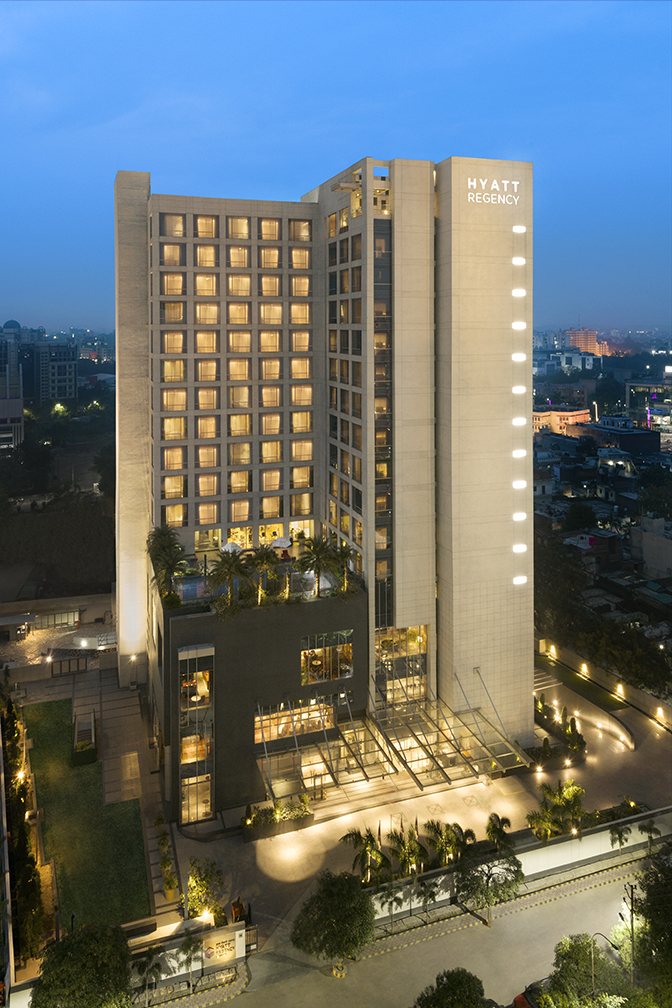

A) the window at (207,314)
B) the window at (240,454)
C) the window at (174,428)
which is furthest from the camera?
the window at (240,454)

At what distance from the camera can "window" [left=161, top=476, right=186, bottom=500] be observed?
47.6 m

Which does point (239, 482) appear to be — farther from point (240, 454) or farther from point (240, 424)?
point (240, 424)

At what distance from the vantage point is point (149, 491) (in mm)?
50062

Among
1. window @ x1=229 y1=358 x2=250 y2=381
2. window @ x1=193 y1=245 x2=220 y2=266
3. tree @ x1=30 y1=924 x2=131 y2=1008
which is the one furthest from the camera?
window @ x1=229 y1=358 x2=250 y2=381

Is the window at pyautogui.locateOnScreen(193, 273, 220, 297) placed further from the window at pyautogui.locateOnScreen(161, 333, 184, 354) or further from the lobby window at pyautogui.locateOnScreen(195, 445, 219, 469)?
the lobby window at pyautogui.locateOnScreen(195, 445, 219, 469)

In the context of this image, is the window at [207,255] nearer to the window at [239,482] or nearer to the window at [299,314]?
the window at [299,314]

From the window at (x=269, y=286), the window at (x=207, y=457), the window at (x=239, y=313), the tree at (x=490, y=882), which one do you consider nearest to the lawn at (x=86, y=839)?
the tree at (x=490, y=882)

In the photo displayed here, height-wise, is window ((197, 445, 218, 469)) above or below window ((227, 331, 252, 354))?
below

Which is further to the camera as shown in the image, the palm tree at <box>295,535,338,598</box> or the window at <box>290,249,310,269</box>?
the window at <box>290,249,310,269</box>

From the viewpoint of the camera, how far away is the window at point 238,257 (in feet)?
156

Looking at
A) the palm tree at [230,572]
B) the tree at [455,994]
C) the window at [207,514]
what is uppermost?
the window at [207,514]

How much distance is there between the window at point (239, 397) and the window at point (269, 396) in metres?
0.96

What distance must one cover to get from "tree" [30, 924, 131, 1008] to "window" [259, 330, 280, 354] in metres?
36.5

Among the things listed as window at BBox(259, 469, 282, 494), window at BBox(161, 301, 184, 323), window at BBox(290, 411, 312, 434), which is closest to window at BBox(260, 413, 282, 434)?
window at BBox(290, 411, 312, 434)
